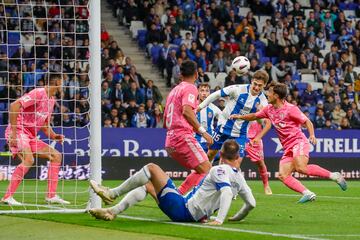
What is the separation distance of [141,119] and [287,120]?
33.2 feet

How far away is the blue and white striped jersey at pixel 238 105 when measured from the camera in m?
18.1

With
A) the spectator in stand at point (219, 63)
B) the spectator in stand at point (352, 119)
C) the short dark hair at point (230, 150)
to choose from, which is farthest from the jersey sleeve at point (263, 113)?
the spectator in stand at point (219, 63)

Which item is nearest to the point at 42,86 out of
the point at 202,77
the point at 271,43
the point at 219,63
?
the point at 202,77

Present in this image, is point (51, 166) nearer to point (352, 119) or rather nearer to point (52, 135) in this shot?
point (52, 135)

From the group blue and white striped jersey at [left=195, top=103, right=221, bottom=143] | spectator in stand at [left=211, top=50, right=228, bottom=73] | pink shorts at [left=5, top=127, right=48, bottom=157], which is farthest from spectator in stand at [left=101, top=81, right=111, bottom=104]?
pink shorts at [left=5, top=127, right=48, bottom=157]

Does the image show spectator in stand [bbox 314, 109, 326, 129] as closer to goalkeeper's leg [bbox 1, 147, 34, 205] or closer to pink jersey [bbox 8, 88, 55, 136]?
pink jersey [bbox 8, 88, 55, 136]

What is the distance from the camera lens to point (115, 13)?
32.1 m

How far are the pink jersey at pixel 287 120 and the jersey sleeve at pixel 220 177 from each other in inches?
210

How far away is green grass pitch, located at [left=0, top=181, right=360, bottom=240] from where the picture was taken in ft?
36.0

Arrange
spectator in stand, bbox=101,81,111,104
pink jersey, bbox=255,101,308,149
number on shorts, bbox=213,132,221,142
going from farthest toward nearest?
→ spectator in stand, bbox=101,81,111,104
number on shorts, bbox=213,132,221,142
pink jersey, bbox=255,101,308,149

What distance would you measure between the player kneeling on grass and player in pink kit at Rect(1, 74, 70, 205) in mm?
3809

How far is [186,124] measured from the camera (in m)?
13.6

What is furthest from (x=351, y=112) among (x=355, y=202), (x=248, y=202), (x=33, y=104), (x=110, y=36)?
(x=248, y=202)

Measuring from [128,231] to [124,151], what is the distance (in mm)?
14154
